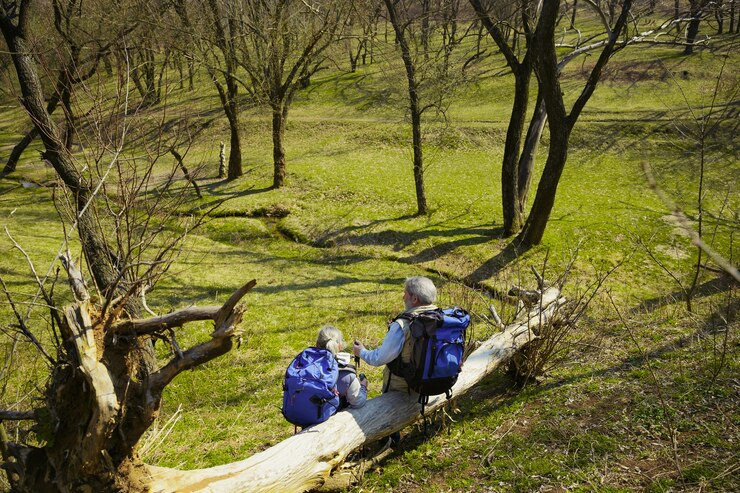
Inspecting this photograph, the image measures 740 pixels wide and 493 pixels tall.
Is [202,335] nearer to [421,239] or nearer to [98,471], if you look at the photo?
[98,471]

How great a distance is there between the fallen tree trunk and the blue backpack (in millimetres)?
179

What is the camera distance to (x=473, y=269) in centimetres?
1700

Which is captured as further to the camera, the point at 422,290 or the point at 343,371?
the point at 343,371

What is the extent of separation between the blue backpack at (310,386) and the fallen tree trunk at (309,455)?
0.18 m

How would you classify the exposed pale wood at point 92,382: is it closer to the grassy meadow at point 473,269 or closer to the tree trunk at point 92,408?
the tree trunk at point 92,408

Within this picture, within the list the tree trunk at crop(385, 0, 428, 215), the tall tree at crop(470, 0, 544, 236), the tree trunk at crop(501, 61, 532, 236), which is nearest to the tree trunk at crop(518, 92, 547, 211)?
the tall tree at crop(470, 0, 544, 236)

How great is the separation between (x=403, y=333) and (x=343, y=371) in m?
0.93

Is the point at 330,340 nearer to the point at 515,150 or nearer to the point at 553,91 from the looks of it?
the point at 553,91

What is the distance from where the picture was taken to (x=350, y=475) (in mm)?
5465

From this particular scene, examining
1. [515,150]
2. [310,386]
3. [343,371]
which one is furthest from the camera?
[515,150]

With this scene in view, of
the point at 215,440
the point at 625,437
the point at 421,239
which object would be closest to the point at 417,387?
the point at 625,437

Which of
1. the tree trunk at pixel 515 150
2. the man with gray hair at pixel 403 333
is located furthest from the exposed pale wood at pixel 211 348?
the tree trunk at pixel 515 150

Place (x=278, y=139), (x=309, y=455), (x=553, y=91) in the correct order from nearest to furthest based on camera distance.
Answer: (x=309, y=455), (x=553, y=91), (x=278, y=139)

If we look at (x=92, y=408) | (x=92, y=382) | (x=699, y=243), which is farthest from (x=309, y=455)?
(x=699, y=243)
